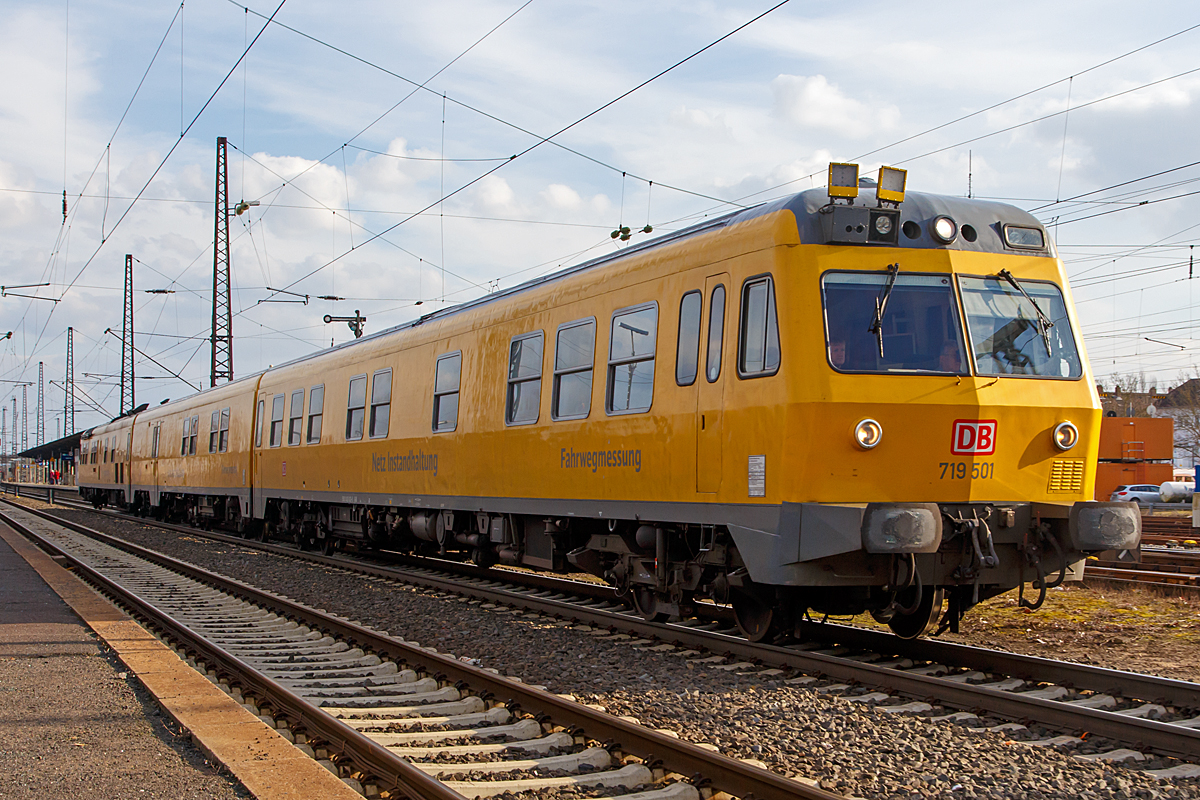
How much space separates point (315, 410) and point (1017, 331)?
→ 41.1 ft

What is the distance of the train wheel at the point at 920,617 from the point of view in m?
7.66

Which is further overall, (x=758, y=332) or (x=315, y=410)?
(x=315, y=410)

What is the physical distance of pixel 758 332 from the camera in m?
7.53

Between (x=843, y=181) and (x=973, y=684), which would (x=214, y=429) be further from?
(x=973, y=684)

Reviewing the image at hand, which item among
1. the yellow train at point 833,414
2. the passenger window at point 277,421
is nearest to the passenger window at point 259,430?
the passenger window at point 277,421

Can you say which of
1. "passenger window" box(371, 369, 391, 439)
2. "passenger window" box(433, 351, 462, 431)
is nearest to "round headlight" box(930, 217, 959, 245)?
Answer: "passenger window" box(433, 351, 462, 431)

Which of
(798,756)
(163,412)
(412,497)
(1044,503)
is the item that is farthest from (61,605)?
(163,412)

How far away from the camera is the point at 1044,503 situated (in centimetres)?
749

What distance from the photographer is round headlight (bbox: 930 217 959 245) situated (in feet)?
25.1

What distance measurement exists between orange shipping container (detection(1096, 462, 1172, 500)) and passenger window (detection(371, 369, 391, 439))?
20.1 m

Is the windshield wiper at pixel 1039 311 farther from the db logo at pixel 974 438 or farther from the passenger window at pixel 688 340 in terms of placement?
the passenger window at pixel 688 340

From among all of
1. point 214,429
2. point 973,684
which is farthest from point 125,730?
point 214,429

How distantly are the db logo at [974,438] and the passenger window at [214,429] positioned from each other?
765 inches

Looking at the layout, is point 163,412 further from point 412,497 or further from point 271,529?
point 412,497
